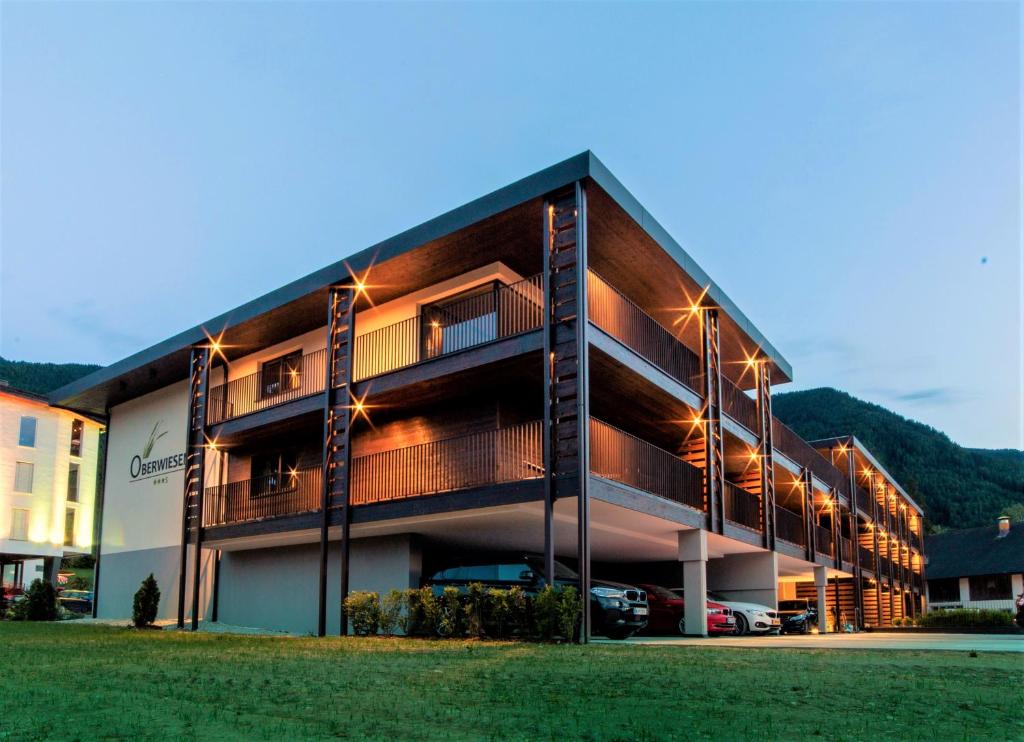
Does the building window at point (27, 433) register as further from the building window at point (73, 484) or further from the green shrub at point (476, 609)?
the green shrub at point (476, 609)

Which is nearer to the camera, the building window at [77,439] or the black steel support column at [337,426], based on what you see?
the black steel support column at [337,426]

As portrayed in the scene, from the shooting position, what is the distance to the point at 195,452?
80.0 feet

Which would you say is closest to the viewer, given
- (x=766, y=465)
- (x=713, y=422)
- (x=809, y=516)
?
(x=713, y=422)

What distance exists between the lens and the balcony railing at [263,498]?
21625 millimetres

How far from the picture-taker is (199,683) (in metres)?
8.48

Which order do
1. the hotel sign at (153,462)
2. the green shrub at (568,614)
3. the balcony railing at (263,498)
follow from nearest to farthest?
the green shrub at (568,614) → the balcony railing at (263,498) → the hotel sign at (153,462)

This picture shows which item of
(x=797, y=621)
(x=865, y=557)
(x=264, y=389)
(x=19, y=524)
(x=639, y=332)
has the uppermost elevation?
(x=639, y=332)

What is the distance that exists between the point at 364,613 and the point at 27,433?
89.0 ft

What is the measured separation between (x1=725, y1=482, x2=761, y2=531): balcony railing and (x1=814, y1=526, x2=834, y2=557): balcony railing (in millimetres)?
7142

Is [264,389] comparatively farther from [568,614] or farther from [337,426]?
[568,614]

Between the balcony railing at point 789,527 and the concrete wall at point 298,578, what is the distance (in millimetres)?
11501

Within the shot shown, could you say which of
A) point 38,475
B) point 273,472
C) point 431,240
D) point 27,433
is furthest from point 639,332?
point 38,475

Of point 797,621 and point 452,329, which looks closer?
point 452,329

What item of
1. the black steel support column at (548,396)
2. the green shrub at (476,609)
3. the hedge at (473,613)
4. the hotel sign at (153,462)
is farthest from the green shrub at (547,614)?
the hotel sign at (153,462)
